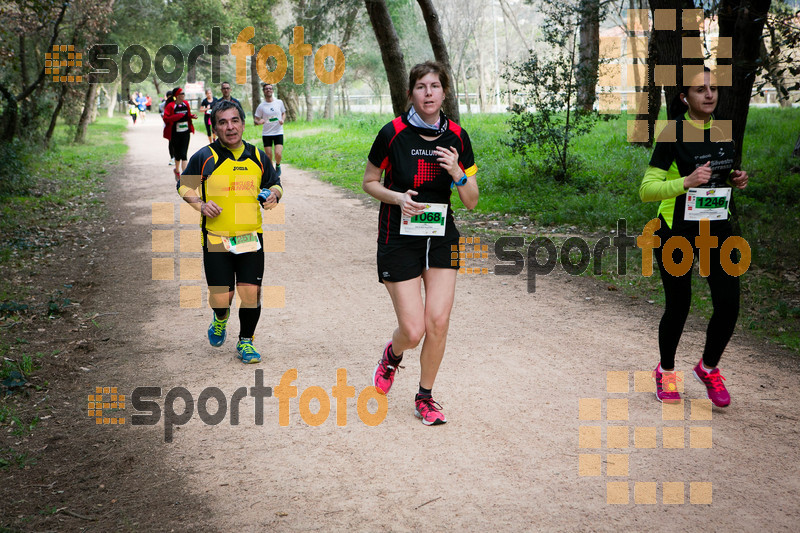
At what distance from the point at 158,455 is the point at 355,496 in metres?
1.48

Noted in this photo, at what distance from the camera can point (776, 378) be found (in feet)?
19.4

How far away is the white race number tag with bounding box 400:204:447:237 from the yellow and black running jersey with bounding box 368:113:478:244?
0.07m

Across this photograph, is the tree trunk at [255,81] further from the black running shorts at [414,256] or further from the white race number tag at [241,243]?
the black running shorts at [414,256]

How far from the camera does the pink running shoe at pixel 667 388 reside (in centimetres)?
535

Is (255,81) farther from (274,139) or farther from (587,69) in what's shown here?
(587,69)

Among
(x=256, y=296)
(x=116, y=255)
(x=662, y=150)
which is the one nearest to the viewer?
(x=662, y=150)

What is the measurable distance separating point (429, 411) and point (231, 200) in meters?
2.48

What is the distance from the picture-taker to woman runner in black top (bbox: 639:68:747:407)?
16.0 ft

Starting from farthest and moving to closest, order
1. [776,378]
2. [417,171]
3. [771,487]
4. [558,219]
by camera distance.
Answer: [558,219] < [776,378] < [417,171] < [771,487]

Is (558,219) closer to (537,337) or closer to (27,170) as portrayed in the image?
(537,337)

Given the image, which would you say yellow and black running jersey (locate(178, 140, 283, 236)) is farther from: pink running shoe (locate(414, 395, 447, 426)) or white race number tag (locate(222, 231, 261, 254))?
pink running shoe (locate(414, 395, 447, 426))

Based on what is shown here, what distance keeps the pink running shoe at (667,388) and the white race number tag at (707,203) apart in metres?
1.22

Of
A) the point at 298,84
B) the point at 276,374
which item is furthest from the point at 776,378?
the point at 298,84

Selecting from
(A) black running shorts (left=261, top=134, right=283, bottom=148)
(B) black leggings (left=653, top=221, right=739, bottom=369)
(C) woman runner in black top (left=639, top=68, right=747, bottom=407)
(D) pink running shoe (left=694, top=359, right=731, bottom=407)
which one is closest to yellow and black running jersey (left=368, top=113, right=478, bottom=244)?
(C) woman runner in black top (left=639, top=68, right=747, bottom=407)
